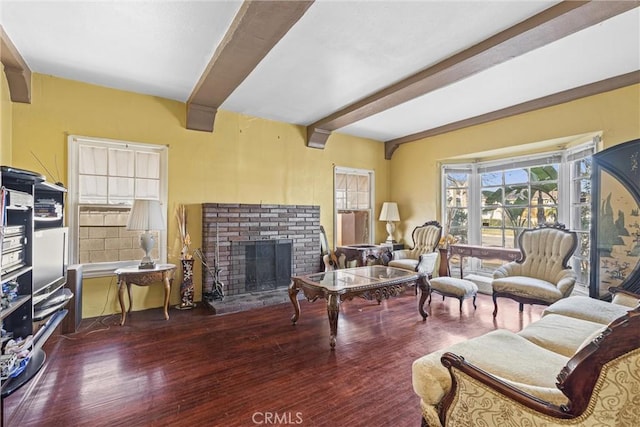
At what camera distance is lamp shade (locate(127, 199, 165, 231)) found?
11.4ft

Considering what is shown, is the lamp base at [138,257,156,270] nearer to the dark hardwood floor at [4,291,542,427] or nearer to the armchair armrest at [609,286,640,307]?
the dark hardwood floor at [4,291,542,427]

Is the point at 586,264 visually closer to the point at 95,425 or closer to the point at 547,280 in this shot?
the point at 547,280

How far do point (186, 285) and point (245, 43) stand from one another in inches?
119

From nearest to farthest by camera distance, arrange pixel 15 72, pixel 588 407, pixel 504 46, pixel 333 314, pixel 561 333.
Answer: pixel 588 407
pixel 561 333
pixel 504 46
pixel 333 314
pixel 15 72

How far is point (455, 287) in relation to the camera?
12.5ft

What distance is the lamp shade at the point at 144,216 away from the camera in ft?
11.4

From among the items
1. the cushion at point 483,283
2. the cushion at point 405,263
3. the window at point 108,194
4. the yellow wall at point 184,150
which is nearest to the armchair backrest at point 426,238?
the cushion at point 405,263

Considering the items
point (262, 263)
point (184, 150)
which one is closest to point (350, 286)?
point (262, 263)

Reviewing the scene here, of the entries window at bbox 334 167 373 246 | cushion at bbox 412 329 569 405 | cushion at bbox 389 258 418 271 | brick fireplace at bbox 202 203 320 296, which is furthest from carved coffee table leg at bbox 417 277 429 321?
window at bbox 334 167 373 246

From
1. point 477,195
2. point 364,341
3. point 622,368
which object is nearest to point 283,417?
point 364,341

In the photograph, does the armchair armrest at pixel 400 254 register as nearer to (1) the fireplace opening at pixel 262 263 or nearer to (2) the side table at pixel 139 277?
(1) the fireplace opening at pixel 262 263

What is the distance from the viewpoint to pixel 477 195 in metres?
5.38

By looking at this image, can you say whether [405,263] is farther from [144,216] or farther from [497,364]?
[144,216]

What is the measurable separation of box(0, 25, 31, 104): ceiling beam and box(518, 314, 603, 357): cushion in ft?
15.9
